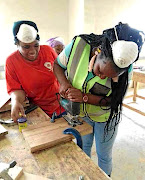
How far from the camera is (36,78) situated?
49.6 inches

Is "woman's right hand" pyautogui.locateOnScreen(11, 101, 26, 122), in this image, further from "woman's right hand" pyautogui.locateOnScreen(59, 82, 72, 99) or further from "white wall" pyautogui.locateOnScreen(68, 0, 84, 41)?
"white wall" pyautogui.locateOnScreen(68, 0, 84, 41)

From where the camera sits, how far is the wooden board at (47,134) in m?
0.85

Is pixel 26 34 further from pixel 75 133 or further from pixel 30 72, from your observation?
pixel 75 133

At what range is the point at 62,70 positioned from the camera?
1.13 metres

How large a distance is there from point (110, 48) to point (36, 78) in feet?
2.10

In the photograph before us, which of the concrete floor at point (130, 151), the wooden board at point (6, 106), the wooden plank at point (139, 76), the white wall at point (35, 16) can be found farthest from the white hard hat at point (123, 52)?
the white wall at point (35, 16)

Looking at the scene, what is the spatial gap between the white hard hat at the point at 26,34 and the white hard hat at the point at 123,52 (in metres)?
0.60

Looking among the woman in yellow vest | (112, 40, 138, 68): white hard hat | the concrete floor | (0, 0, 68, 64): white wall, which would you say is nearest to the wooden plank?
the concrete floor

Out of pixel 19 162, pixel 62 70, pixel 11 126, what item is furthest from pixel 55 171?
pixel 62 70

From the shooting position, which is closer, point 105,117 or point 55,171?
point 55,171

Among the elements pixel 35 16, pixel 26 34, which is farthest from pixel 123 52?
pixel 35 16

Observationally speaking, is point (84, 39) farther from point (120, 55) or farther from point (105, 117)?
point (105, 117)

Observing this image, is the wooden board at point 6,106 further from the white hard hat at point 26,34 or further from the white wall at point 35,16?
the white wall at point 35,16

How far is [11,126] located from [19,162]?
0.34 meters
